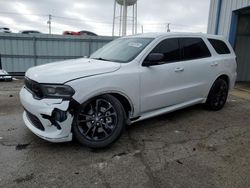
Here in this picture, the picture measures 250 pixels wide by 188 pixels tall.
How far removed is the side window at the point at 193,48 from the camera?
4.46 meters

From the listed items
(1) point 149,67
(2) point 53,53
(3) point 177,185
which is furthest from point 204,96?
(2) point 53,53

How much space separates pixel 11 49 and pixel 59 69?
981 centimetres

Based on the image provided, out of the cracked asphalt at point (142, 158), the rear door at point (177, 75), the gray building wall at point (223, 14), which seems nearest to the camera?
the cracked asphalt at point (142, 158)

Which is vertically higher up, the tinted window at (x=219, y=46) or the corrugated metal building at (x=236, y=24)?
the corrugated metal building at (x=236, y=24)

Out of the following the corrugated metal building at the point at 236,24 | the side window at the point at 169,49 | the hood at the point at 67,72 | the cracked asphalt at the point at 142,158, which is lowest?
the cracked asphalt at the point at 142,158

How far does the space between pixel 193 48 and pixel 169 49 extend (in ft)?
2.37

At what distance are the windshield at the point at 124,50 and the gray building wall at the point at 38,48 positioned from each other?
8279mm

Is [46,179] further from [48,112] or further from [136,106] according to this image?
[136,106]

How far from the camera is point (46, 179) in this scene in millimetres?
2652

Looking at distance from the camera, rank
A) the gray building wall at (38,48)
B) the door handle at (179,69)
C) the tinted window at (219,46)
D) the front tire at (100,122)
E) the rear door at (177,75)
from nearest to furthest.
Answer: the front tire at (100,122) → the rear door at (177,75) → the door handle at (179,69) → the tinted window at (219,46) → the gray building wall at (38,48)

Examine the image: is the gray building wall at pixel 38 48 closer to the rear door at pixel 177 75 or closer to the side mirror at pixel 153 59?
the rear door at pixel 177 75

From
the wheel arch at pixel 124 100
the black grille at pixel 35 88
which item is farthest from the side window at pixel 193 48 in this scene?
the black grille at pixel 35 88

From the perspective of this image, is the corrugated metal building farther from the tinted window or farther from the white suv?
the white suv

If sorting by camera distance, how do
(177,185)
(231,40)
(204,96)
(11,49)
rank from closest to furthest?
(177,185), (204,96), (231,40), (11,49)
